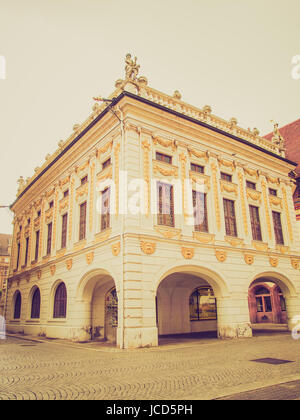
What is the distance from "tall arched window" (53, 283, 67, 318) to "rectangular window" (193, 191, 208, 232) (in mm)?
9815

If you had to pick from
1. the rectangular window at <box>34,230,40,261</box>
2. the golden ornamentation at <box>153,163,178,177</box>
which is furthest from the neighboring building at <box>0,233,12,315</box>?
the golden ornamentation at <box>153,163,178,177</box>

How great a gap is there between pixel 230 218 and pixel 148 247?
23.0ft

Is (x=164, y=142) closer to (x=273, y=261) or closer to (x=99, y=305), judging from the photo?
(x=99, y=305)

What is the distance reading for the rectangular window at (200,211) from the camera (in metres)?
18.3

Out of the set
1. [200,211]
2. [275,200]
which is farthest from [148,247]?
[275,200]

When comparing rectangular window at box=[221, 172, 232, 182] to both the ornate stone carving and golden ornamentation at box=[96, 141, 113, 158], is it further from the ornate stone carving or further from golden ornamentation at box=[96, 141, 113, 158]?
Answer: the ornate stone carving

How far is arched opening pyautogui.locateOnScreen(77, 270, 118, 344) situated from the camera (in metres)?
18.3

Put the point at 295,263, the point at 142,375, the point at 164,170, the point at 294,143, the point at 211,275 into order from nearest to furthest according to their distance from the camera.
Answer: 1. the point at 142,375
2. the point at 164,170
3. the point at 211,275
4. the point at 295,263
5. the point at 294,143

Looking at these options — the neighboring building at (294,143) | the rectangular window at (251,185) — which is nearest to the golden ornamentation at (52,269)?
the rectangular window at (251,185)

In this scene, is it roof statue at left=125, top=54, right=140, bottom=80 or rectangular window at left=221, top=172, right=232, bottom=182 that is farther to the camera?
rectangular window at left=221, top=172, right=232, bottom=182

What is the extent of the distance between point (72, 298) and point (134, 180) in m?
8.16

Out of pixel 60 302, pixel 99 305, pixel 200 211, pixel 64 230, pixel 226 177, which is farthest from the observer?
pixel 64 230

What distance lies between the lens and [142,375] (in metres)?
7.94
